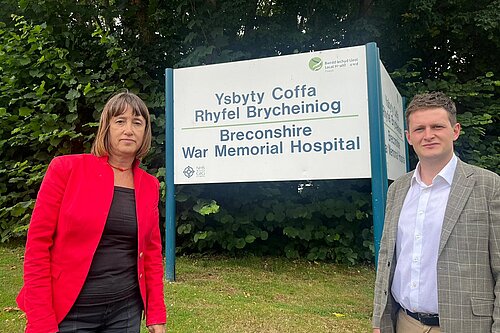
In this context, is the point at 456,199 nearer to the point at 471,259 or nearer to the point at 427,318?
the point at 471,259

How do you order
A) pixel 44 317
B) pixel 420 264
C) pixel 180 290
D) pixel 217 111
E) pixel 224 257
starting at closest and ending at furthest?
1. pixel 44 317
2. pixel 420 264
3. pixel 180 290
4. pixel 217 111
5. pixel 224 257

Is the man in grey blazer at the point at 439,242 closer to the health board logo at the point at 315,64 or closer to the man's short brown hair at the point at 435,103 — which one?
the man's short brown hair at the point at 435,103

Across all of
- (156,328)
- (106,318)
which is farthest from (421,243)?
(106,318)

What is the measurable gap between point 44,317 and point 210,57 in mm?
5845

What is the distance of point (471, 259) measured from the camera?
5.92 feet

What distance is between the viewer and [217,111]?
18.2 ft

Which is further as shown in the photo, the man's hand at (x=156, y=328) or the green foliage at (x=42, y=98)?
the green foliage at (x=42, y=98)

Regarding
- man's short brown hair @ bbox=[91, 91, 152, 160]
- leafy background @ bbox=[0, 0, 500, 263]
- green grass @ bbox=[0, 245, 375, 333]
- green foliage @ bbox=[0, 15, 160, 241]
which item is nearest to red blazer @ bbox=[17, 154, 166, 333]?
man's short brown hair @ bbox=[91, 91, 152, 160]

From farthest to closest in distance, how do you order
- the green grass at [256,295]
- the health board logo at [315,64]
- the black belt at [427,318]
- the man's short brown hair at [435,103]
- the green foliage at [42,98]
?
the green foliage at [42,98] < the health board logo at [315,64] < the green grass at [256,295] < the man's short brown hair at [435,103] < the black belt at [427,318]

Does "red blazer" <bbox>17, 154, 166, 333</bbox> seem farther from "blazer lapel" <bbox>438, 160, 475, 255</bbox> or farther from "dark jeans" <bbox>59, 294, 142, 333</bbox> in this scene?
"blazer lapel" <bbox>438, 160, 475, 255</bbox>

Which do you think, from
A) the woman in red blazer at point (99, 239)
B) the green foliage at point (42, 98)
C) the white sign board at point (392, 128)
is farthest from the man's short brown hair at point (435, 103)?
the green foliage at point (42, 98)

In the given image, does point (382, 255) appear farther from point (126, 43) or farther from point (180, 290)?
point (126, 43)

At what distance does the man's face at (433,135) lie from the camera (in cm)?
198

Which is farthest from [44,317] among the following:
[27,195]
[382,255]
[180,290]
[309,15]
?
[309,15]
